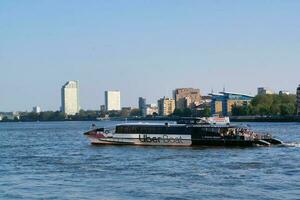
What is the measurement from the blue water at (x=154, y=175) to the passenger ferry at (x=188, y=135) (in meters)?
8.34

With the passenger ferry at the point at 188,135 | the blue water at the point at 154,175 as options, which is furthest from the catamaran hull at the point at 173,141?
the blue water at the point at 154,175

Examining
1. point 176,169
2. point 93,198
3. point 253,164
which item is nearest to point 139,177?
point 176,169

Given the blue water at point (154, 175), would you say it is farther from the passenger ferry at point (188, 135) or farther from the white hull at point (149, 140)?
the white hull at point (149, 140)

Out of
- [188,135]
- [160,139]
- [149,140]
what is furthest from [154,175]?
[149,140]

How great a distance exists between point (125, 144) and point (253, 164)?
31.1m

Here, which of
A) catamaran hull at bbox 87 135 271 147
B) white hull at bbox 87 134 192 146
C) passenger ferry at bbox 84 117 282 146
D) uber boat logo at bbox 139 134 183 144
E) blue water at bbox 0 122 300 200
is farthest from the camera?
uber boat logo at bbox 139 134 183 144

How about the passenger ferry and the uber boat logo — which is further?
the uber boat logo

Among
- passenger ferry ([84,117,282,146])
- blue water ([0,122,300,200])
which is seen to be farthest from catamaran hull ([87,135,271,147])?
blue water ([0,122,300,200])

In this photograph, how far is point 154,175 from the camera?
153 ft

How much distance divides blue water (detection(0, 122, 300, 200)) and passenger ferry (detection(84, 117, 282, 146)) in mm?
8344

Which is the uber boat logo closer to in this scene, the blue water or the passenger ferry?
the passenger ferry

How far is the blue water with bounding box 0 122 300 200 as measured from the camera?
37.4 meters

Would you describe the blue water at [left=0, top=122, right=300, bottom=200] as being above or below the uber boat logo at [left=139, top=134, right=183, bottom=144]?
below

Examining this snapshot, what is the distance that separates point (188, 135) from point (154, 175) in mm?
35155
